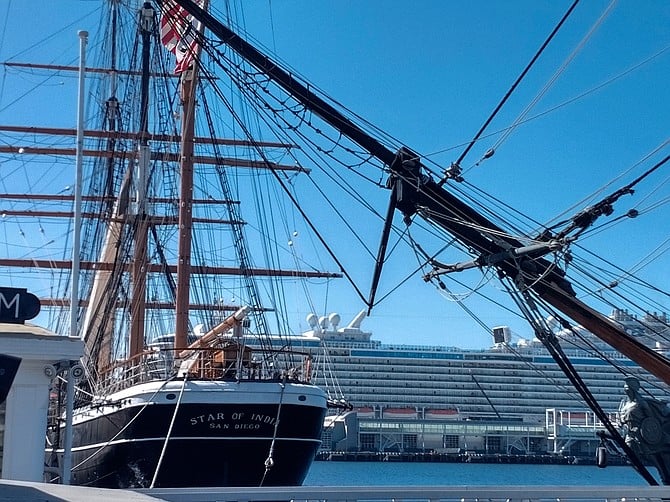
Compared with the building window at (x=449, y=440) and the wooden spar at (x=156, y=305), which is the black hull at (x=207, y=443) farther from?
the building window at (x=449, y=440)

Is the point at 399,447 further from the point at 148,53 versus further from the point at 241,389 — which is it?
the point at 241,389

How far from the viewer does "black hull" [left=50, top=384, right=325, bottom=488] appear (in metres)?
22.5

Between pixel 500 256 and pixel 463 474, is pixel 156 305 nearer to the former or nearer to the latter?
pixel 500 256

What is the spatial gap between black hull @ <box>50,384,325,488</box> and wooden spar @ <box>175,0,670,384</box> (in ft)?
38.7

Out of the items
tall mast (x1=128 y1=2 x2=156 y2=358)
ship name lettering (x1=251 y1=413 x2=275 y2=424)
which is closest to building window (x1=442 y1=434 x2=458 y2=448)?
tall mast (x1=128 y1=2 x2=156 y2=358)

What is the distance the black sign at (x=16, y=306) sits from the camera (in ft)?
38.8

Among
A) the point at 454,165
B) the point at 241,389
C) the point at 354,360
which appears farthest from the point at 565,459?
the point at 454,165

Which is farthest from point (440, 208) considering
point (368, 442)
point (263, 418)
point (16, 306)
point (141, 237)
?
point (368, 442)

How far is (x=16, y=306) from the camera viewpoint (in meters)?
11.9

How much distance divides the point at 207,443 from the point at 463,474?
173ft

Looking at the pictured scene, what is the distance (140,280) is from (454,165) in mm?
22047

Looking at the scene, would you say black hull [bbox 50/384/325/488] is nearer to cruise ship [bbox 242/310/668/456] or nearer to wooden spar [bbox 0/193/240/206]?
wooden spar [bbox 0/193/240/206]

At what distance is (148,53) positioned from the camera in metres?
36.6

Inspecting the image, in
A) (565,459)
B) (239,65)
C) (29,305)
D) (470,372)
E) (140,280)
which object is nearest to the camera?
(29,305)
